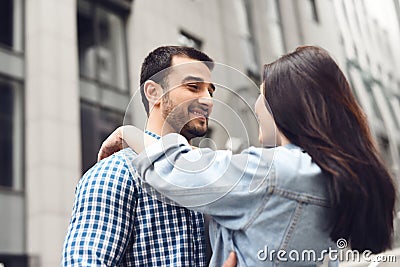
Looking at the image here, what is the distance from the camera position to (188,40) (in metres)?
5.77

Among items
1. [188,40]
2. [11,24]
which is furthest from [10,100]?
[188,40]

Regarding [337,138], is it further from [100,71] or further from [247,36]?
[100,71]

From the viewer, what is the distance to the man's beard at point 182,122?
1172 mm

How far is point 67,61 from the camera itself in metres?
5.40

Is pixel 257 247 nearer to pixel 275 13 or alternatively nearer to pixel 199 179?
pixel 199 179

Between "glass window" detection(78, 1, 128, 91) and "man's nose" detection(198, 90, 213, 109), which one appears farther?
"glass window" detection(78, 1, 128, 91)

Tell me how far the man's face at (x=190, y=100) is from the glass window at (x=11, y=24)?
4331mm

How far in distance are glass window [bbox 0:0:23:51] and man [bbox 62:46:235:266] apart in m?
4.30

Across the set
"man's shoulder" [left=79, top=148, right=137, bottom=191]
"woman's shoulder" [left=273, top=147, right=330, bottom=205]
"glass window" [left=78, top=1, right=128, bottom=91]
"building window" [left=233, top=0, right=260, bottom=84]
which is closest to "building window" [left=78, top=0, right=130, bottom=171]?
"glass window" [left=78, top=1, right=128, bottom=91]

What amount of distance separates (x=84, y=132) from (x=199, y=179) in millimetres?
4496

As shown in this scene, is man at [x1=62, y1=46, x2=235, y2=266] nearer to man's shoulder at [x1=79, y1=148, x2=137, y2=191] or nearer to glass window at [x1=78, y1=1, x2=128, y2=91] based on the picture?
Answer: man's shoulder at [x1=79, y1=148, x2=137, y2=191]

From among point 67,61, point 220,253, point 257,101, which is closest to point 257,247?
point 220,253

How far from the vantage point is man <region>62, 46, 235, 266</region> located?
1160mm

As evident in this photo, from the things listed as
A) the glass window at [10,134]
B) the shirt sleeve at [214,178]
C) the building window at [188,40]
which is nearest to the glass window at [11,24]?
the glass window at [10,134]
